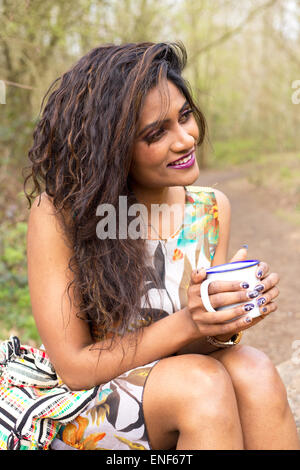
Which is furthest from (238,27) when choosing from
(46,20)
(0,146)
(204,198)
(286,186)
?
(204,198)

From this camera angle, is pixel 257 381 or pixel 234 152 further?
pixel 234 152

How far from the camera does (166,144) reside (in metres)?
1.67

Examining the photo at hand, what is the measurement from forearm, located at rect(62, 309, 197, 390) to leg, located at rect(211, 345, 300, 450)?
198 millimetres

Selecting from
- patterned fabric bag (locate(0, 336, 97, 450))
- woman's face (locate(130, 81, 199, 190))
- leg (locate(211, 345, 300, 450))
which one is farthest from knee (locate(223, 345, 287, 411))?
woman's face (locate(130, 81, 199, 190))

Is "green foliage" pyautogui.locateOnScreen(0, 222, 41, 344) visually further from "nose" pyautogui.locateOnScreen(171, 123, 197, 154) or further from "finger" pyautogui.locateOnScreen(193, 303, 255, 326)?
"finger" pyautogui.locateOnScreen(193, 303, 255, 326)

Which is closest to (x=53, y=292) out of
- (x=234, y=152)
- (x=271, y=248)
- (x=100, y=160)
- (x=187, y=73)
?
(x=100, y=160)

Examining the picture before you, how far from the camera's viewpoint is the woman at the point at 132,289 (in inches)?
56.4

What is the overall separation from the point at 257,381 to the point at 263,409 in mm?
74

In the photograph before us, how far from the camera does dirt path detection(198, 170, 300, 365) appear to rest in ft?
12.7

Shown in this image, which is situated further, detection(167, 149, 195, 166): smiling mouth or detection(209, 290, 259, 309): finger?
detection(167, 149, 195, 166): smiling mouth

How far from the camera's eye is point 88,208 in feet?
5.35

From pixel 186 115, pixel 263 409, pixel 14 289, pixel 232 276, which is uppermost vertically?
pixel 186 115

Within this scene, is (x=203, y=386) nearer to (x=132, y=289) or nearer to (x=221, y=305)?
(x=221, y=305)

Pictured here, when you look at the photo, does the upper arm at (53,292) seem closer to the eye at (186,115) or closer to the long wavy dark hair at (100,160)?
the long wavy dark hair at (100,160)
